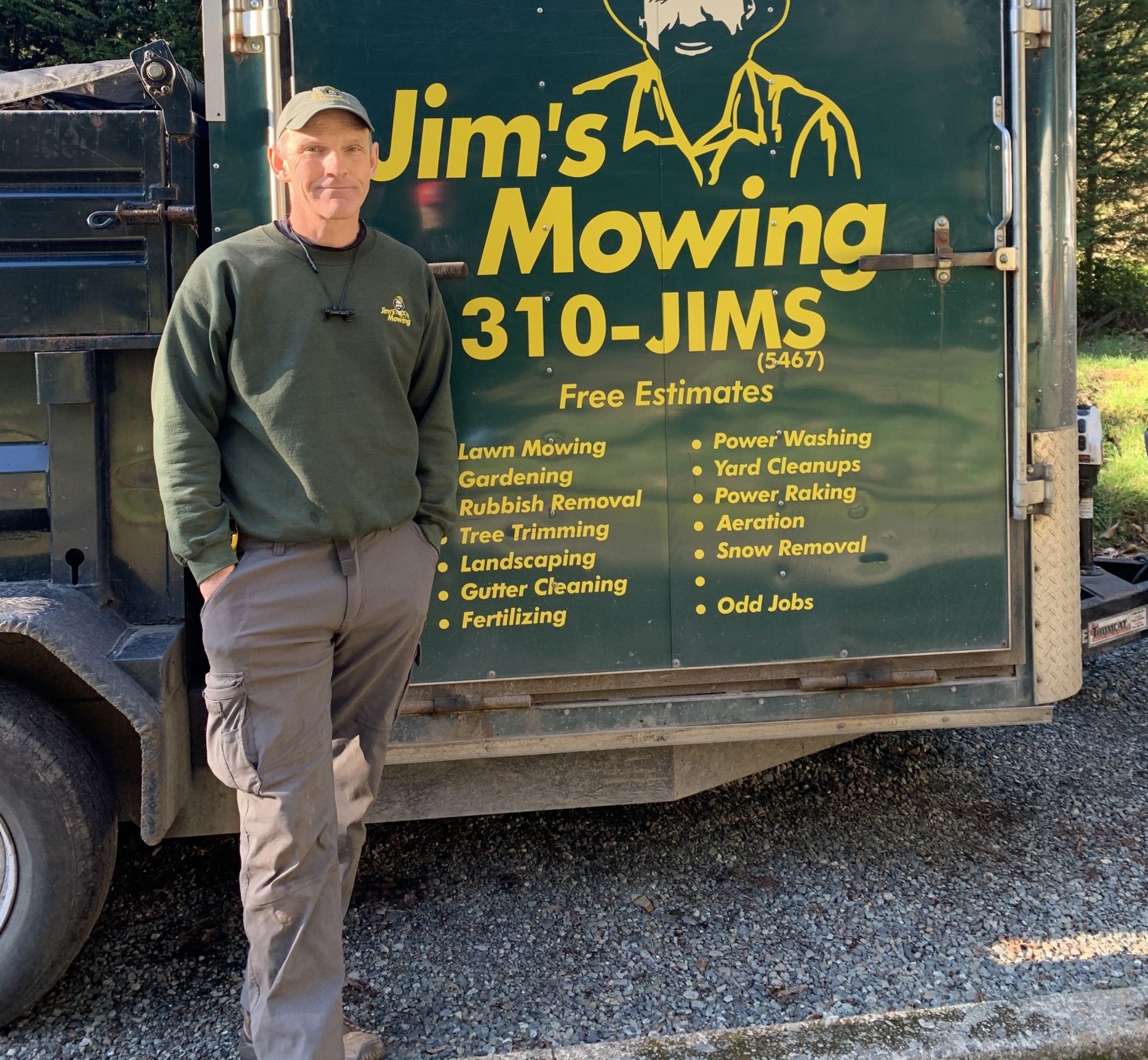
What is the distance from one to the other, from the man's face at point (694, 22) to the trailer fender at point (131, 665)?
203 cm

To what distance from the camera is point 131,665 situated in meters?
2.60

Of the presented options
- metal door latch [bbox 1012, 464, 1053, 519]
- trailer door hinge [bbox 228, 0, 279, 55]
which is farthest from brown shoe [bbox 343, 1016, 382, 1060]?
trailer door hinge [bbox 228, 0, 279, 55]

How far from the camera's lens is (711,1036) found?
2.46 metres

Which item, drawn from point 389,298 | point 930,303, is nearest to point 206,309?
point 389,298

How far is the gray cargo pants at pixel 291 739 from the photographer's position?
2223 mm

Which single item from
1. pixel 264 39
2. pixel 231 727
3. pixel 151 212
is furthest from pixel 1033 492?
pixel 151 212

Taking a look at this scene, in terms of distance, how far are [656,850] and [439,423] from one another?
1.78 meters

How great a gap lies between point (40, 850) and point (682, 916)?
180 centimetres

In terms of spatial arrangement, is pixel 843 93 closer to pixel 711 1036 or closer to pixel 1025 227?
pixel 1025 227

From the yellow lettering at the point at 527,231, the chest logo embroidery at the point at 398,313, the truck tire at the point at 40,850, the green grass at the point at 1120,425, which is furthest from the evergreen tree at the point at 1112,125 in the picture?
the truck tire at the point at 40,850

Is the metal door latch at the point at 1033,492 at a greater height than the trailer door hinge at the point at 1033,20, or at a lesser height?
lesser

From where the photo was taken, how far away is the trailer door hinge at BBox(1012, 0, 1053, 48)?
111 inches

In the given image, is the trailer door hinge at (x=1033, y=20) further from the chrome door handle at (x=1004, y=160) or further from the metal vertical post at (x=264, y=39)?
the metal vertical post at (x=264, y=39)

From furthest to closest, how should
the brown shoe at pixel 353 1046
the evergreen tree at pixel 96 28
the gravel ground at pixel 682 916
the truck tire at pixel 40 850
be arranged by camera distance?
the evergreen tree at pixel 96 28 < the gravel ground at pixel 682 916 < the truck tire at pixel 40 850 < the brown shoe at pixel 353 1046
